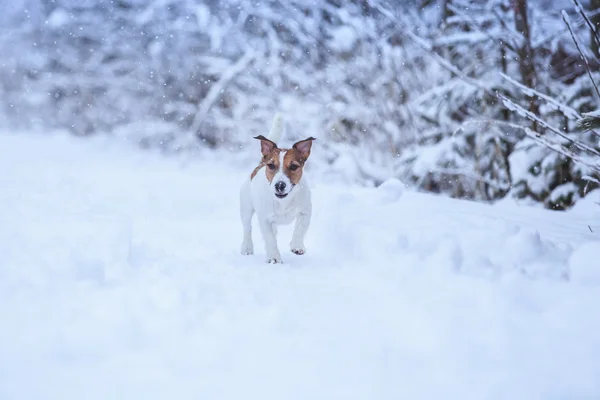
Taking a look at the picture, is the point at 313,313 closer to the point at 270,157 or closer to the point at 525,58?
the point at 270,157

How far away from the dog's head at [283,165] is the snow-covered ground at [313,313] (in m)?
0.57

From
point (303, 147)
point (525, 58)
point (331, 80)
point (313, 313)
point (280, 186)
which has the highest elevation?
point (331, 80)

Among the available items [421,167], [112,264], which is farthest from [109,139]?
[112,264]

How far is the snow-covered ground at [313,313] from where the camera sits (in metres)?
1.87

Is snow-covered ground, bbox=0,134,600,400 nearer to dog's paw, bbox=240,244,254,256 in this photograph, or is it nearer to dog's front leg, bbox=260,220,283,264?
dog's front leg, bbox=260,220,283,264

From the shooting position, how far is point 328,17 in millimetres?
12523

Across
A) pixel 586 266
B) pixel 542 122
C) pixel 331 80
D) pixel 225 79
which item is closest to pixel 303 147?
pixel 542 122

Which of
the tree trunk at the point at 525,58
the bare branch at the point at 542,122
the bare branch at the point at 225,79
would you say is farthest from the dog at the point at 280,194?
the bare branch at the point at 225,79

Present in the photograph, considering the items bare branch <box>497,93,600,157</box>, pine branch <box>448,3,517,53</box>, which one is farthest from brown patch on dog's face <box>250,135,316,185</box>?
bare branch <box>497,93,600,157</box>

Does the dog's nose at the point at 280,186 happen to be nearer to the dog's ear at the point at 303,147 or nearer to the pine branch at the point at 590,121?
the dog's ear at the point at 303,147

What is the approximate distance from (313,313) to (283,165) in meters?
1.71

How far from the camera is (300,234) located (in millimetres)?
4254

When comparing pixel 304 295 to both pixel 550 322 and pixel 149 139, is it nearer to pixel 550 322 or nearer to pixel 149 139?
Answer: pixel 550 322

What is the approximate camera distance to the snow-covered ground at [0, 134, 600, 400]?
6.14 feet
